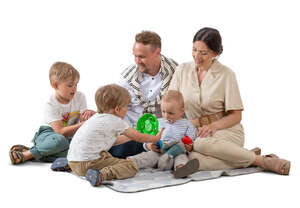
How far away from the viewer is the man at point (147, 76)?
6.60 meters

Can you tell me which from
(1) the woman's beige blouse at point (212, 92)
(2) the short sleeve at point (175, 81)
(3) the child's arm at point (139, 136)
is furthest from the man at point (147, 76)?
(3) the child's arm at point (139, 136)

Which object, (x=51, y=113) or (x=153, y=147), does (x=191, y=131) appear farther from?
(x=51, y=113)

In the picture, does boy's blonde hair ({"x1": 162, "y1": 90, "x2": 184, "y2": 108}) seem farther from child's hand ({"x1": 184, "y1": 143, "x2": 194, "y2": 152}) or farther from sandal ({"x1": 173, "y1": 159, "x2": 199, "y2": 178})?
sandal ({"x1": 173, "y1": 159, "x2": 199, "y2": 178})

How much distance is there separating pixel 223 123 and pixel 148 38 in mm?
1484

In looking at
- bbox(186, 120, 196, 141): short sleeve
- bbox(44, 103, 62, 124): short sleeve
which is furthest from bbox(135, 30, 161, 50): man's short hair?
bbox(44, 103, 62, 124): short sleeve

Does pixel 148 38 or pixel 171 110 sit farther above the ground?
pixel 148 38

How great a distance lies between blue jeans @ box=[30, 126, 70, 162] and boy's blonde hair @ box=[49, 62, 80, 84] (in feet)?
2.09

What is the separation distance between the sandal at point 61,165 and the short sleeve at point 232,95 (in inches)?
78.7

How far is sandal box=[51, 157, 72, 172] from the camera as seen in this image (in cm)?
577

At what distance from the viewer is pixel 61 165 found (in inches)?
228

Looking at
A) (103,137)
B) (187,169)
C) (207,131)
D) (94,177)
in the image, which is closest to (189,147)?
(207,131)

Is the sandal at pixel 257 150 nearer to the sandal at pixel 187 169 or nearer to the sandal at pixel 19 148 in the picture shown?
the sandal at pixel 187 169

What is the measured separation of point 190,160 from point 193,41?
1536 mm

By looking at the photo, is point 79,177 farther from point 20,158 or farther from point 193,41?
point 193,41
